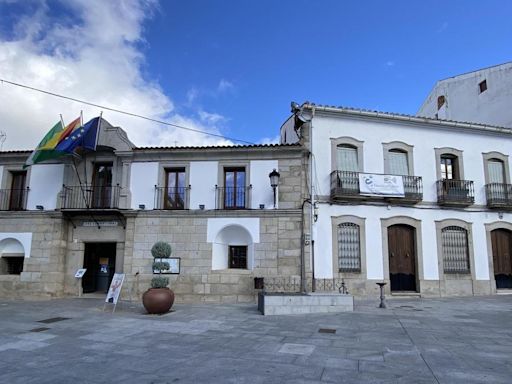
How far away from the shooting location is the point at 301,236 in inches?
476

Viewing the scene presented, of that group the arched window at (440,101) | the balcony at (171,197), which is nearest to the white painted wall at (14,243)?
the balcony at (171,197)

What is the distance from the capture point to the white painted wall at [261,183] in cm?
1239

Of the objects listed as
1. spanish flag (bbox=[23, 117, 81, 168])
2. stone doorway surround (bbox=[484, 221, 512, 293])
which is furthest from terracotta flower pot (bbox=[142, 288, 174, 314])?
stone doorway surround (bbox=[484, 221, 512, 293])

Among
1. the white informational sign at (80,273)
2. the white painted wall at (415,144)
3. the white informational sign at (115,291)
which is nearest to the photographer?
the white informational sign at (115,291)

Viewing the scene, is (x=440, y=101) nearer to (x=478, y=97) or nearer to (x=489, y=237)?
(x=478, y=97)

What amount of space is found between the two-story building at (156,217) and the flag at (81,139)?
19.5 inches

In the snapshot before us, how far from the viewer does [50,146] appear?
12188mm

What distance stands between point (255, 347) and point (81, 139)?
9697 millimetres

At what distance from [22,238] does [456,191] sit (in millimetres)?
15605

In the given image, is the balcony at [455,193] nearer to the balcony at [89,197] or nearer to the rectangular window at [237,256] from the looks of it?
the rectangular window at [237,256]

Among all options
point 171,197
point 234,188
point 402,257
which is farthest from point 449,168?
point 171,197

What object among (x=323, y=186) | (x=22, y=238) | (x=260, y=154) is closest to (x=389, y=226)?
(x=323, y=186)

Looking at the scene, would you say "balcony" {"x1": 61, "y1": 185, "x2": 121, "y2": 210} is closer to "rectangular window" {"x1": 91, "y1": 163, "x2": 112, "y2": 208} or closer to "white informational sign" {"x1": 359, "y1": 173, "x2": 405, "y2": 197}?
"rectangular window" {"x1": 91, "y1": 163, "x2": 112, "y2": 208}

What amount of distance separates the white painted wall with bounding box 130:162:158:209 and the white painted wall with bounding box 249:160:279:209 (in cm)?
338
